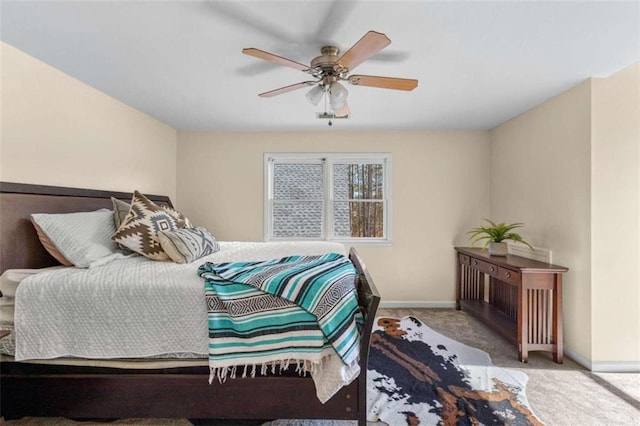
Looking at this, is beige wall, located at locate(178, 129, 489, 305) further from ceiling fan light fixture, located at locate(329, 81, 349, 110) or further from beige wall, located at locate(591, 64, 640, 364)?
ceiling fan light fixture, located at locate(329, 81, 349, 110)

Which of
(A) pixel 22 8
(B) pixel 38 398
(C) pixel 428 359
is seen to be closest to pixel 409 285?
(C) pixel 428 359

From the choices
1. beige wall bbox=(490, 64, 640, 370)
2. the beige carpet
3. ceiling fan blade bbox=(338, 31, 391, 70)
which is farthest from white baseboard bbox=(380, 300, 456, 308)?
ceiling fan blade bbox=(338, 31, 391, 70)

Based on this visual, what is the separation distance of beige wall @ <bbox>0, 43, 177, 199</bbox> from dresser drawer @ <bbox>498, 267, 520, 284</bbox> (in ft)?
12.1

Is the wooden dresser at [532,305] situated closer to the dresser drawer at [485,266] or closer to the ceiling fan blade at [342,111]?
the dresser drawer at [485,266]

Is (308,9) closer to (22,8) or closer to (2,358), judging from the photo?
(22,8)

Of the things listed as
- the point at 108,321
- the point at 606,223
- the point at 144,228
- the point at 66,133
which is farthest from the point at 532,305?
the point at 66,133

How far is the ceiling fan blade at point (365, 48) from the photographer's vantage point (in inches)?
54.2

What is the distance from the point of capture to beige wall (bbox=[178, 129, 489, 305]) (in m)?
3.79

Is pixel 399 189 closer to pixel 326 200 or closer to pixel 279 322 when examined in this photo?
pixel 326 200

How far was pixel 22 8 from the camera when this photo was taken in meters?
1.52

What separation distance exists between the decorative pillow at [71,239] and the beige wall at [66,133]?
36 centimetres

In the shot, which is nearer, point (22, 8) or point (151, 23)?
point (22, 8)

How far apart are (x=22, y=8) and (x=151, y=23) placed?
0.62m

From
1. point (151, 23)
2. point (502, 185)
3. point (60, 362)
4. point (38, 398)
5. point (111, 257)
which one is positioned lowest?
point (38, 398)
